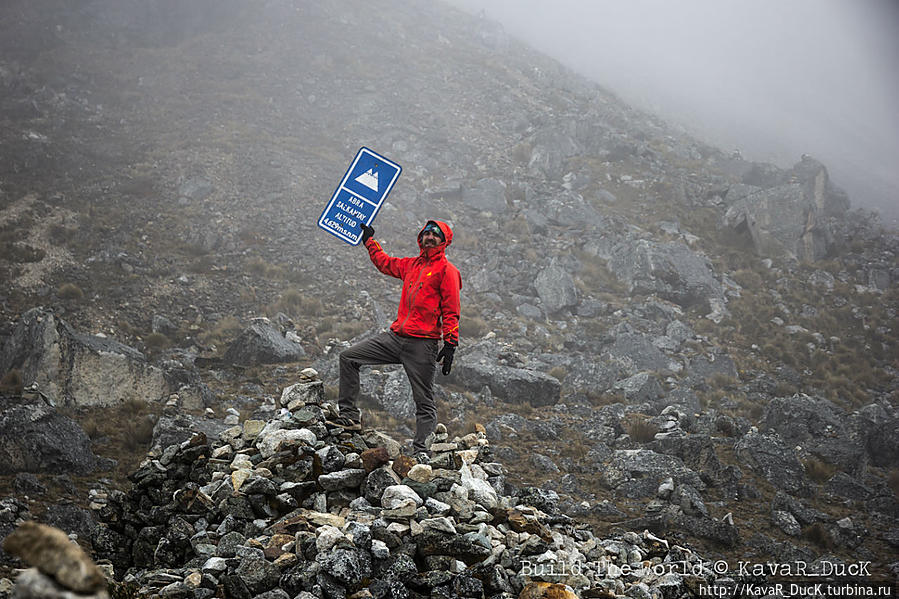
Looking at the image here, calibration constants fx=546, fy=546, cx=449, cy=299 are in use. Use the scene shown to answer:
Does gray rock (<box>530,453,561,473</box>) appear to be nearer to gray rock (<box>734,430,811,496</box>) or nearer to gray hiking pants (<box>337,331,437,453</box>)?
gray rock (<box>734,430,811,496</box>)

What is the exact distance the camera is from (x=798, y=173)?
83.0ft

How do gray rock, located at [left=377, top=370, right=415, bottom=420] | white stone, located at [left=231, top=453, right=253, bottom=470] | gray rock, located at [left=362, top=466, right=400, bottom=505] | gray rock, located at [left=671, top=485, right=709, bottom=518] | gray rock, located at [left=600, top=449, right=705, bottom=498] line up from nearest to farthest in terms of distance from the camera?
gray rock, located at [left=362, top=466, right=400, bottom=505] < white stone, located at [left=231, top=453, right=253, bottom=470] < gray rock, located at [left=671, top=485, right=709, bottom=518] < gray rock, located at [left=600, top=449, right=705, bottom=498] < gray rock, located at [left=377, top=370, right=415, bottom=420]

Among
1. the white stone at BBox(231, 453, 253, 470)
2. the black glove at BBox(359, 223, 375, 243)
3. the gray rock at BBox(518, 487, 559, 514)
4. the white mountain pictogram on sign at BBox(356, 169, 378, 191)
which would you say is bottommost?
the white stone at BBox(231, 453, 253, 470)

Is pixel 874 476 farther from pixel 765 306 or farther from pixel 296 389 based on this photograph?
pixel 296 389

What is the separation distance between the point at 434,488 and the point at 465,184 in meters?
18.4

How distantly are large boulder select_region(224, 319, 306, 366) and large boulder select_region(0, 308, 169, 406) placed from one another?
6.34 feet

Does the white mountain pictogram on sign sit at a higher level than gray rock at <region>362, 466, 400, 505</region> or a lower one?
higher

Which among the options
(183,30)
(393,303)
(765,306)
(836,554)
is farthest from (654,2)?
(836,554)

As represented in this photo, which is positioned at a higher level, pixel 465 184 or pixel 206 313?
pixel 465 184

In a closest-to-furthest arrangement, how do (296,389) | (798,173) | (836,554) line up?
(296,389) → (836,554) → (798,173)

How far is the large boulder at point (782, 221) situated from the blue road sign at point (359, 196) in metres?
19.2

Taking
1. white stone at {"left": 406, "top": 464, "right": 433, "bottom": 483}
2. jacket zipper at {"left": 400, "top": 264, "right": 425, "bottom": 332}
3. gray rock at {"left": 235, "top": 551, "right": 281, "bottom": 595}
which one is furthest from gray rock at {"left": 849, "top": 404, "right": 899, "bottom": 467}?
gray rock at {"left": 235, "top": 551, "right": 281, "bottom": 595}

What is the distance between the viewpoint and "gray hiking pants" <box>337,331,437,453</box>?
621cm

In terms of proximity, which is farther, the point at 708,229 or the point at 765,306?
the point at 708,229
